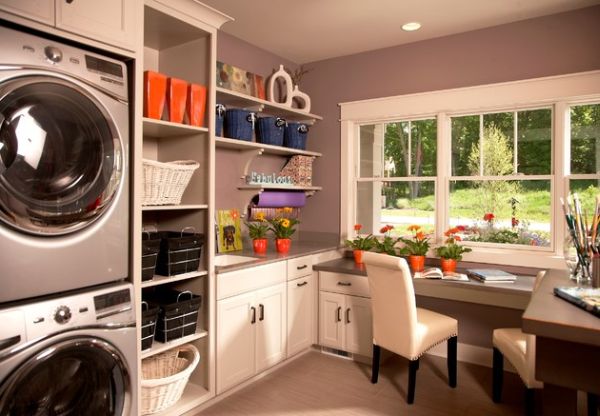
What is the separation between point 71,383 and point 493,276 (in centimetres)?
255

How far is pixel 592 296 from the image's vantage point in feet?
4.72

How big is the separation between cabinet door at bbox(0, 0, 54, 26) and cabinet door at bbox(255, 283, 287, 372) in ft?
6.44

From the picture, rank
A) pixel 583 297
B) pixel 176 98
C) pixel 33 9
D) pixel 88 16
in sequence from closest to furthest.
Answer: pixel 583 297, pixel 33 9, pixel 88 16, pixel 176 98

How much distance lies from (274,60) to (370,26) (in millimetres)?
1003

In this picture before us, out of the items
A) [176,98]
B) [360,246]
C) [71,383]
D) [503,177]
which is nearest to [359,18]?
[176,98]

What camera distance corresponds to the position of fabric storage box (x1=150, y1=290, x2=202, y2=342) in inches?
94.2

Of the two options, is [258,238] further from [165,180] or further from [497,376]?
[497,376]

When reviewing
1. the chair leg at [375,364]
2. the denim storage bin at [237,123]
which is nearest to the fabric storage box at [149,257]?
the denim storage bin at [237,123]

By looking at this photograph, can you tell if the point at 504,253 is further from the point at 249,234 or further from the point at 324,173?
the point at 249,234

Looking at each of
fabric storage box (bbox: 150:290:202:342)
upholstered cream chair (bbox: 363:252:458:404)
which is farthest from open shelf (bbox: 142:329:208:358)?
upholstered cream chair (bbox: 363:252:458:404)

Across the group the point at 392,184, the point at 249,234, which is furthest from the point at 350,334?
the point at 392,184

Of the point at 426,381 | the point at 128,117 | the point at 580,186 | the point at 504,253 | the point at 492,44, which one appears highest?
the point at 492,44

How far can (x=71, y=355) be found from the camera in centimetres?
167

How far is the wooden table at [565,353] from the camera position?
1.17 meters
